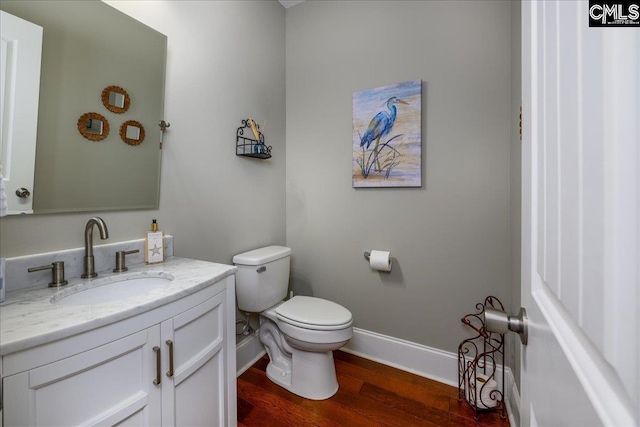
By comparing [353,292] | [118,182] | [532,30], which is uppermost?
[532,30]

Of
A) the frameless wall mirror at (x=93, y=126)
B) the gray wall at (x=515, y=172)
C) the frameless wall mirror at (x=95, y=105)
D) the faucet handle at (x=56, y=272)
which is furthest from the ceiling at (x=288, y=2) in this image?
the faucet handle at (x=56, y=272)

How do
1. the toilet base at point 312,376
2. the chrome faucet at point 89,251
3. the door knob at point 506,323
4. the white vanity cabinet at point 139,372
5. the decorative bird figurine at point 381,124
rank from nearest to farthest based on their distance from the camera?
the door knob at point 506,323 → the white vanity cabinet at point 139,372 → the chrome faucet at point 89,251 → the toilet base at point 312,376 → the decorative bird figurine at point 381,124

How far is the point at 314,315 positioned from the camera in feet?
5.06

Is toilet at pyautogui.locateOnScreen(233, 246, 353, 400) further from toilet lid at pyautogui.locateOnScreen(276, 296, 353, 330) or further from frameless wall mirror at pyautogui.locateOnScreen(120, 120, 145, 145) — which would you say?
frameless wall mirror at pyautogui.locateOnScreen(120, 120, 145, 145)

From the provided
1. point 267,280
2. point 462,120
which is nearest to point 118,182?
point 267,280

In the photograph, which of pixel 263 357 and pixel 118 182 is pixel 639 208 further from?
pixel 263 357

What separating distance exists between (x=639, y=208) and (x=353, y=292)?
190 cm

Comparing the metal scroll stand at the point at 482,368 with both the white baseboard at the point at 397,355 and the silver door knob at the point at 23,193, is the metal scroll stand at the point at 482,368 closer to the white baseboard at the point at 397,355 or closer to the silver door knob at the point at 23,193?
the white baseboard at the point at 397,355

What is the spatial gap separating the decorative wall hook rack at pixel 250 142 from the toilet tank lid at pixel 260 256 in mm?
663

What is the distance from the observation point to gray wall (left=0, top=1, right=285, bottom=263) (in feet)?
3.87

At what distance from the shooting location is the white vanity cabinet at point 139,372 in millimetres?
610

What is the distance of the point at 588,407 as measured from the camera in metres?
0.25

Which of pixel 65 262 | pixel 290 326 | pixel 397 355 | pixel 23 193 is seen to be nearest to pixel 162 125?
pixel 23 193

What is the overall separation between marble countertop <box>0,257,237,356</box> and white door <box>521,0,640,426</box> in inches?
37.5
